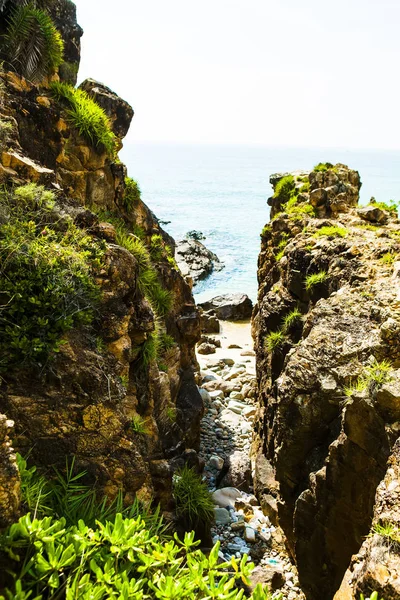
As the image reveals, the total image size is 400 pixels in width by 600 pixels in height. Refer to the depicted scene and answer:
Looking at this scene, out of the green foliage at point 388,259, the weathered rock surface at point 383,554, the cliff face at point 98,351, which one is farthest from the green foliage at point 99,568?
the green foliage at point 388,259

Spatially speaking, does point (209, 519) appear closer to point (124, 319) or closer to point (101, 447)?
point (101, 447)

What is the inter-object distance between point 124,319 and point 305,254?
179 inches

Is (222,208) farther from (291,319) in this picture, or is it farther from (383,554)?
(383,554)

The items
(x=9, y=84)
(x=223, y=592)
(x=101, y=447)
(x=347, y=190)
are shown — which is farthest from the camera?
(x=347, y=190)

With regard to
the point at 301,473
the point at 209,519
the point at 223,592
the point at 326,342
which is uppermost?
the point at 326,342

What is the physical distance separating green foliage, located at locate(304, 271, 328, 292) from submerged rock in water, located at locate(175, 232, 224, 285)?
25.0 metres

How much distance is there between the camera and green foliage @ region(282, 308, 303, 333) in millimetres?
8490

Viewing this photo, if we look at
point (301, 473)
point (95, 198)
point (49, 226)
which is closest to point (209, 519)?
point (301, 473)

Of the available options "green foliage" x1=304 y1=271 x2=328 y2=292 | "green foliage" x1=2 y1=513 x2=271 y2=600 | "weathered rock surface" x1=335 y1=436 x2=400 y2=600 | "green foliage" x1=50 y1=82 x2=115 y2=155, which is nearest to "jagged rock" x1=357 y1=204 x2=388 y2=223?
"green foliage" x1=304 y1=271 x2=328 y2=292

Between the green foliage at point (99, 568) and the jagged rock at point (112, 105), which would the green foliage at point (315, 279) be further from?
the jagged rock at point (112, 105)

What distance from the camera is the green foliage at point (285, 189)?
13.9 meters

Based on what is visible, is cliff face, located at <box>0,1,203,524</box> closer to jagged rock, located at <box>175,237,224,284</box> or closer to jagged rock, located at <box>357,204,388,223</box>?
jagged rock, located at <box>357,204,388,223</box>

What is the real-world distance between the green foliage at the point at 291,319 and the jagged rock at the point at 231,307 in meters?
16.3

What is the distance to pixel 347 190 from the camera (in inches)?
428
